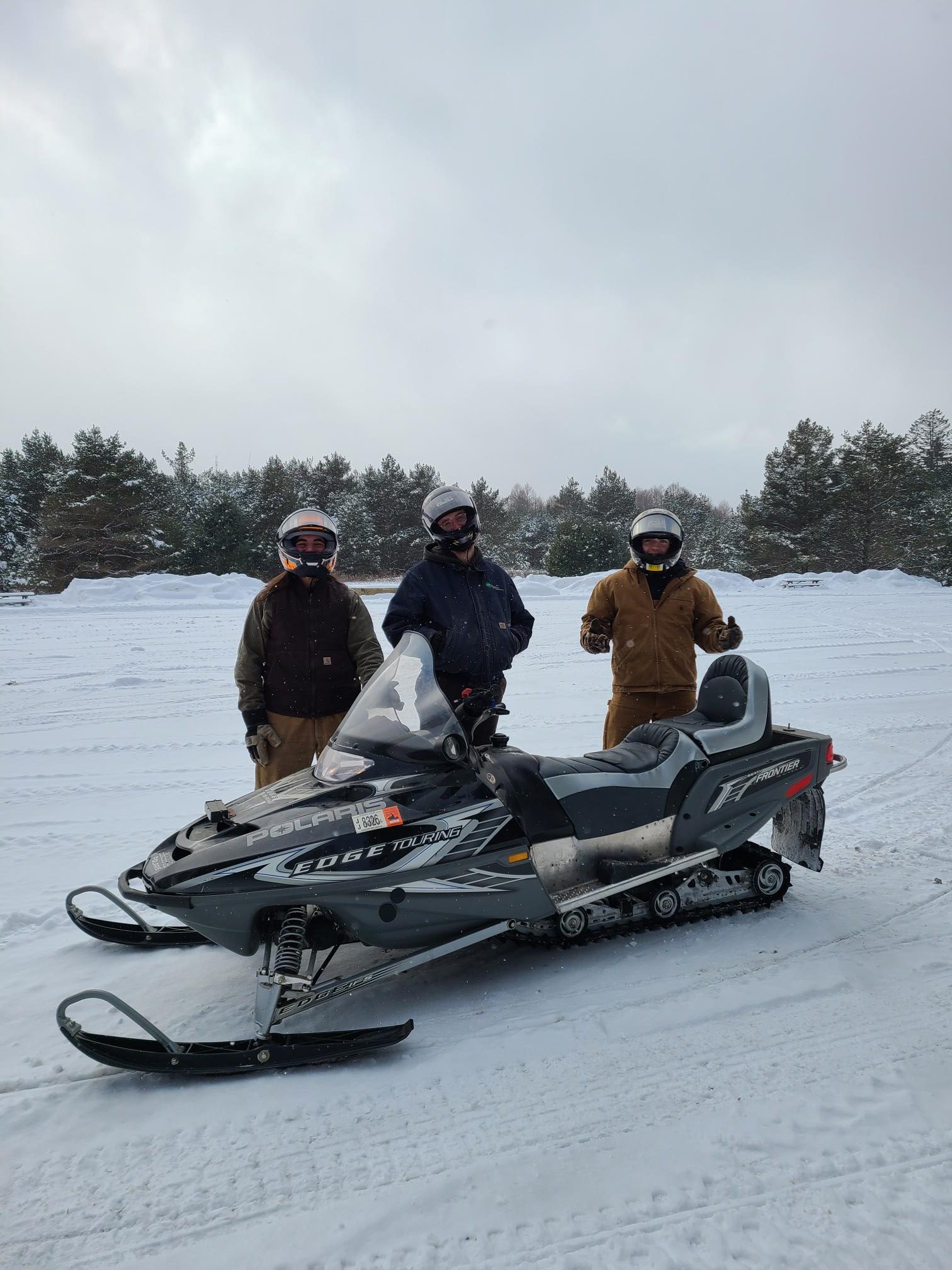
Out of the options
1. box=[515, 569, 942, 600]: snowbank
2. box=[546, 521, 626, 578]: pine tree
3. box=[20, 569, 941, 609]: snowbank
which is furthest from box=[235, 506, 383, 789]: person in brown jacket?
box=[546, 521, 626, 578]: pine tree

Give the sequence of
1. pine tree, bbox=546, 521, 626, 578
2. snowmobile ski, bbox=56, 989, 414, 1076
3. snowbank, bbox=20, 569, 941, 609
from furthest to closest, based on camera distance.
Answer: pine tree, bbox=546, 521, 626, 578, snowbank, bbox=20, 569, 941, 609, snowmobile ski, bbox=56, 989, 414, 1076

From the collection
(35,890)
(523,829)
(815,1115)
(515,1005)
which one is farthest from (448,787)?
(35,890)

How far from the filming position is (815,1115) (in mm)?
2023

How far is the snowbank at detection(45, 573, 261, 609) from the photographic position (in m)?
15.4

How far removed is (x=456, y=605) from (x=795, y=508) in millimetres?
25655

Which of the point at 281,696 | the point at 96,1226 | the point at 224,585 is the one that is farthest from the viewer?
the point at 224,585

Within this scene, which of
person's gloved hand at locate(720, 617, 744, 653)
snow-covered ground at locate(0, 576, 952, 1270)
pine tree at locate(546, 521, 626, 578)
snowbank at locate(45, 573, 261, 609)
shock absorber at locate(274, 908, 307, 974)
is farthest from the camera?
pine tree at locate(546, 521, 626, 578)

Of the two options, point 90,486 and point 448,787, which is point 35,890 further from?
point 90,486

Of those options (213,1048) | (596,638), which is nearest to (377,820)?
(213,1048)

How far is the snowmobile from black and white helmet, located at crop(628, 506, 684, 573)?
0.62 metres

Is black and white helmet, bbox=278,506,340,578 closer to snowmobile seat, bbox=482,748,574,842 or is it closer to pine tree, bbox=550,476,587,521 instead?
snowmobile seat, bbox=482,748,574,842

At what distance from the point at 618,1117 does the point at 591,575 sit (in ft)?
59.3

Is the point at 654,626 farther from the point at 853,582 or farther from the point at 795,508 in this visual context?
the point at 795,508

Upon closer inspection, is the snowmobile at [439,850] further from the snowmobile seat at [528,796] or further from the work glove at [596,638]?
the work glove at [596,638]
